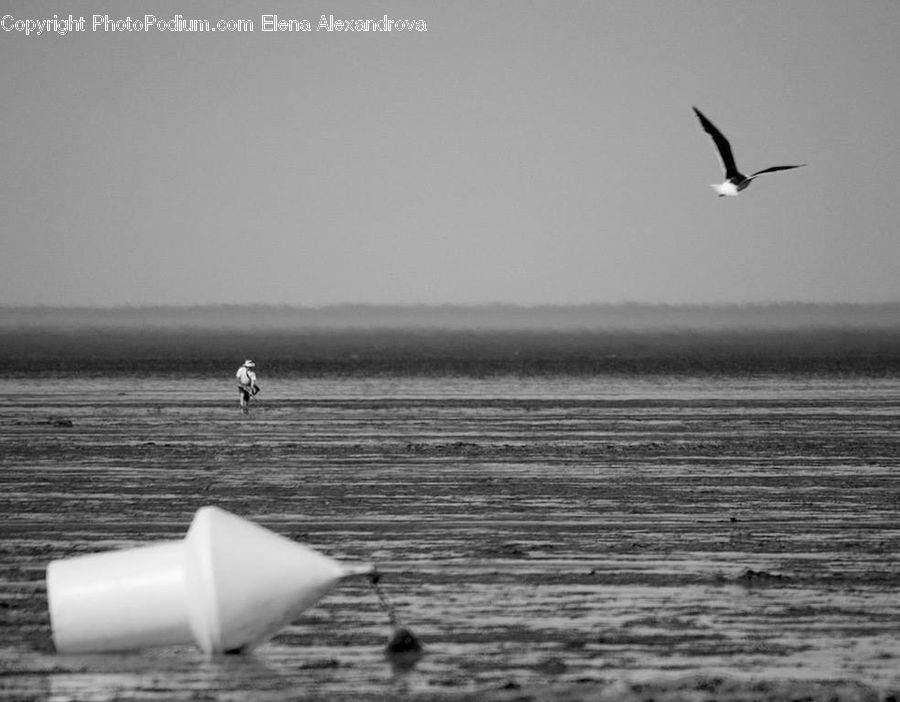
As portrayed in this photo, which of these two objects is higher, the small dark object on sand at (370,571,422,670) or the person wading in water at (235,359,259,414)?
the person wading in water at (235,359,259,414)

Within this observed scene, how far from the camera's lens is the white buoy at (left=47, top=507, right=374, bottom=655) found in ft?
34.5

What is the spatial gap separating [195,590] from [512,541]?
7235mm

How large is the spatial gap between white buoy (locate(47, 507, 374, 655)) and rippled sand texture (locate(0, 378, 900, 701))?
0.93ft

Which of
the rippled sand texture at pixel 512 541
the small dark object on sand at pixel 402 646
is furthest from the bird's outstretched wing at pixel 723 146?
the small dark object on sand at pixel 402 646

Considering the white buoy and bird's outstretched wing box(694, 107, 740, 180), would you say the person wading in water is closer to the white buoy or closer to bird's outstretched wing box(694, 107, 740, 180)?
bird's outstretched wing box(694, 107, 740, 180)

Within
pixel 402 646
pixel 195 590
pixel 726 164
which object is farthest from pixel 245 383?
pixel 195 590

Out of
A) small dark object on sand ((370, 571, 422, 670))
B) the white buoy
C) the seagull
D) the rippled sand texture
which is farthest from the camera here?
the seagull

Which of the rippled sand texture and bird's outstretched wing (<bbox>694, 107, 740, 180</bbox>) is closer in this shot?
the rippled sand texture

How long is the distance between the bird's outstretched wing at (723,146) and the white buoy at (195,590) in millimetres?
13485

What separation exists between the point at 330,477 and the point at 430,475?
1.85 metres

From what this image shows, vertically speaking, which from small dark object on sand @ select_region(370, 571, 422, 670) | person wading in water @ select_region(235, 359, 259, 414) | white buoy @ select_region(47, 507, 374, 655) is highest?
person wading in water @ select_region(235, 359, 259, 414)

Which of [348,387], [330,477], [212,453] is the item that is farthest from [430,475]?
[348,387]

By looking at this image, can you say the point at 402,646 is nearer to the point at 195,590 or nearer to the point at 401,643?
the point at 401,643

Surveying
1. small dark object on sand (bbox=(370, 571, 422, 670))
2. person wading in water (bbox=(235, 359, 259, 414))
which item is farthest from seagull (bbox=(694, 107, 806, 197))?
person wading in water (bbox=(235, 359, 259, 414))
